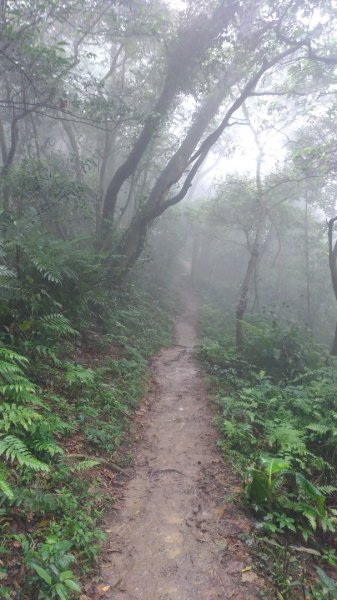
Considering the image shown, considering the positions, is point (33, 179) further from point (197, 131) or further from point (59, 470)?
point (59, 470)

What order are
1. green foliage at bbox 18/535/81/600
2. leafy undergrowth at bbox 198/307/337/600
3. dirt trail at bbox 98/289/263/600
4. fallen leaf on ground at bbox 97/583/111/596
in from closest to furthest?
green foliage at bbox 18/535/81/600 → fallen leaf on ground at bbox 97/583/111/596 → dirt trail at bbox 98/289/263/600 → leafy undergrowth at bbox 198/307/337/600

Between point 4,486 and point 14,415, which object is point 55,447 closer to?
point 14,415

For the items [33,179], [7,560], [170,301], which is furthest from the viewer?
[170,301]

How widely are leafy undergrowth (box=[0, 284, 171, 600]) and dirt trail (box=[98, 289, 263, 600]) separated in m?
0.30

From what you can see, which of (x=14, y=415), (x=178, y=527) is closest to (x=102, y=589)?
(x=178, y=527)

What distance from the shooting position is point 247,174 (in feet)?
72.4

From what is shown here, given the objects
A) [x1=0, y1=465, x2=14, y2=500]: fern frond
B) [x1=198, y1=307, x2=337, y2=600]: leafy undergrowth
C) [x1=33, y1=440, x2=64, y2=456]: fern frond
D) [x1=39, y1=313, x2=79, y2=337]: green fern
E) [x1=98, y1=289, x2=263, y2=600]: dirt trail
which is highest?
[x1=39, y1=313, x2=79, y2=337]: green fern

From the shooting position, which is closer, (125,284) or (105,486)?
(105,486)

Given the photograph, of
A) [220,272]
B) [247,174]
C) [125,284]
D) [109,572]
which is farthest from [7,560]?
[220,272]

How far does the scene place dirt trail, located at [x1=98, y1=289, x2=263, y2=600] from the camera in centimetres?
330

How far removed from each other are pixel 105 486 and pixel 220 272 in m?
26.3

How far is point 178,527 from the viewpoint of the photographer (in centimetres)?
398

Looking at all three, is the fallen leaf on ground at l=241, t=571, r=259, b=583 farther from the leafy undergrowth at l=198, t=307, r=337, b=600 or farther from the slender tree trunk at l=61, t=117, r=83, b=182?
the slender tree trunk at l=61, t=117, r=83, b=182

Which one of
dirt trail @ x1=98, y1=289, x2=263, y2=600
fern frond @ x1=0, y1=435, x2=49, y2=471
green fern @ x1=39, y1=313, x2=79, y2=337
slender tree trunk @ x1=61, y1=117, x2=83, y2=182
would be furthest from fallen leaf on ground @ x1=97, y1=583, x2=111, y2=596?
slender tree trunk @ x1=61, y1=117, x2=83, y2=182
